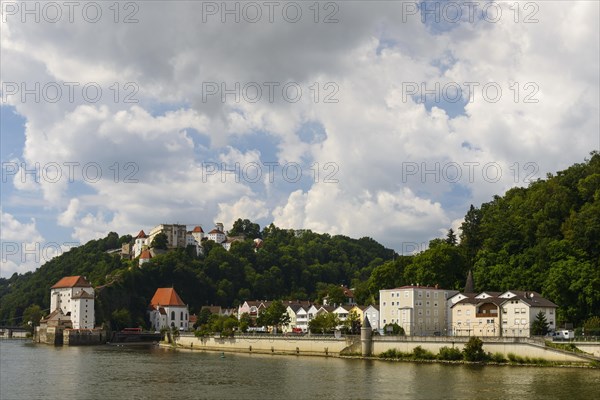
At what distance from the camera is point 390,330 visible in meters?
81.5

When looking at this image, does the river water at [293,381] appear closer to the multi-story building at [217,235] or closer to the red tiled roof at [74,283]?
the red tiled roof at [74,283]

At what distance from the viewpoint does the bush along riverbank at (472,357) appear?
59456mm

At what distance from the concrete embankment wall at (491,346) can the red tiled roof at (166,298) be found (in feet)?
248

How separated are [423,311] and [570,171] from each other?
29407 millimetres

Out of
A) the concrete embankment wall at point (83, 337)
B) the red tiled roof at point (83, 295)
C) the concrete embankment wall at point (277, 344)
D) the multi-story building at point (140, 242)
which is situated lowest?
the concrete embankment wall at point (83, 337)

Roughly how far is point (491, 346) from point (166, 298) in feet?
296

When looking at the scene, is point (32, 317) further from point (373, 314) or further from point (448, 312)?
point (448, 312)

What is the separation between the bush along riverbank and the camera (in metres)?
59.5

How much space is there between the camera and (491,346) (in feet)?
207

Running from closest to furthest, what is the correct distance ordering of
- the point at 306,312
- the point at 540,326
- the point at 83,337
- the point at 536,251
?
the point at 540,326, the point at 536,251, the point at 306,312, the point at 83,337

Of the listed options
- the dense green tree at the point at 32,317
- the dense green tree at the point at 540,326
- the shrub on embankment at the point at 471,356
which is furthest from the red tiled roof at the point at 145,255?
the dense green tree at the point at 540,326

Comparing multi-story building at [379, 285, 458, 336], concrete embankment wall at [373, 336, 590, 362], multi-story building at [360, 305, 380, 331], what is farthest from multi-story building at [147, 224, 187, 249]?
concrete embankment wall at [373, 336, 590, 362]

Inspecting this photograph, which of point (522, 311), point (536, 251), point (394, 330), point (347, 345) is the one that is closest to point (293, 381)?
point (347, 345)

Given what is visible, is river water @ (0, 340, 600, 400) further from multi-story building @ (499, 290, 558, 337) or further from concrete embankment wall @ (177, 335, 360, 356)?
multi-story building @ (499, 290, 558, 337)
